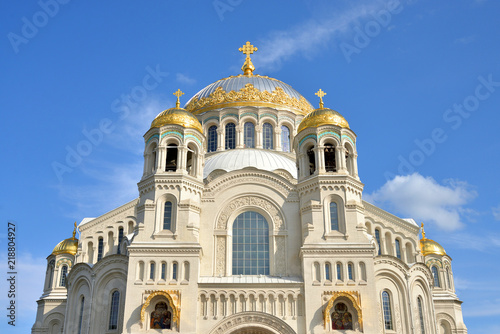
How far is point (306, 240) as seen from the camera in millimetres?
24641

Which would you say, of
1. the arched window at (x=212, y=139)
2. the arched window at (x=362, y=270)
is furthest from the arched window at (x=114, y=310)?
the arched window at (x=212, y=139)

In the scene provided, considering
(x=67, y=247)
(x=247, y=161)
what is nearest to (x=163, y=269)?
(x=247, y=161)

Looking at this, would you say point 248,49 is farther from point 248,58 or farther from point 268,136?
point 268,136

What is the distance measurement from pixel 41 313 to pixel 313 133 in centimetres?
2019

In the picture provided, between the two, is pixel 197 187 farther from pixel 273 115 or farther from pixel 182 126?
pixel 273 115

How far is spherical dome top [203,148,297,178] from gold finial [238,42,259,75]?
10044mm

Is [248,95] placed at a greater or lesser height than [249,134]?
greater

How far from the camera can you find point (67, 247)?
3481cm

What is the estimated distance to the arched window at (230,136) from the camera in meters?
35.9

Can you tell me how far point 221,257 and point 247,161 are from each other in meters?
7.74

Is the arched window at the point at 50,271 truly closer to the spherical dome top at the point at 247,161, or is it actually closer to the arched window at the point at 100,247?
the arched window at the point at 100,247

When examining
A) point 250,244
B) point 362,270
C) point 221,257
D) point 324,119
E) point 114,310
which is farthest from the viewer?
point 324,119

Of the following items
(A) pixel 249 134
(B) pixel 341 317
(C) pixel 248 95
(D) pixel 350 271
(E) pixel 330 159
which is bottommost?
(B) pixel 341 317

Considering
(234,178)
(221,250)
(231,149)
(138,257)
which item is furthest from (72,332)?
(231,149)
